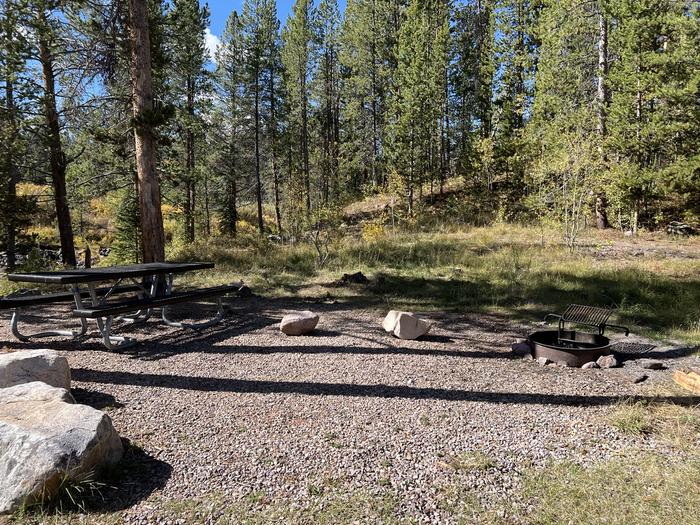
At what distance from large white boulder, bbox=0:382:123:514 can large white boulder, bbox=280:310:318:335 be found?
2.99 meters

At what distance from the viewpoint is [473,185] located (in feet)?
81.1

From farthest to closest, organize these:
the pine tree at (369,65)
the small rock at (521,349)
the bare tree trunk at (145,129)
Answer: the pine tree at (369,65)
the bare tree trunk at (145,129)
the small rock at (521,349)

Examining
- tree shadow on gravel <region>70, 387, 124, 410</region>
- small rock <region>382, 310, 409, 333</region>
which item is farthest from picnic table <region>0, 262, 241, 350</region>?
small rock <region>382, 310, 409, 333</region>

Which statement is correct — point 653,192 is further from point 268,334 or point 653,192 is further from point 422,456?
point 422,456

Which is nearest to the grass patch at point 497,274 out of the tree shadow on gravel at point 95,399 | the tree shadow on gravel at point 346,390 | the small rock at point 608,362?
the small rock at point 608,362

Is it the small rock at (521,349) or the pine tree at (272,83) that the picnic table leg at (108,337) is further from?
the pine tree at (272,83)

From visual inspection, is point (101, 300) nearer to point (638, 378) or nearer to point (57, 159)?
point (638, 378)

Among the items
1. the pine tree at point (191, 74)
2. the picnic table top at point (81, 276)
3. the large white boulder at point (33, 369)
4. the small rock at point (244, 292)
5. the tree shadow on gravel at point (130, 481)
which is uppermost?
the pine tree at point (191, 74)

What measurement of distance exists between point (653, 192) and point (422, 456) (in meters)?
15.8

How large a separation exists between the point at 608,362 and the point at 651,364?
1.33 ft

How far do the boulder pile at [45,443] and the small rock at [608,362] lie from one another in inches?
173

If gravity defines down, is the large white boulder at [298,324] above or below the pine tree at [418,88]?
below

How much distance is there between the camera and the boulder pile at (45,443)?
6.50ft

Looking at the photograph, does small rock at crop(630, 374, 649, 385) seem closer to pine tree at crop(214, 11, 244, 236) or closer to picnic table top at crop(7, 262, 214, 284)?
picnic table top at crop(7, 262, 214, 284)
